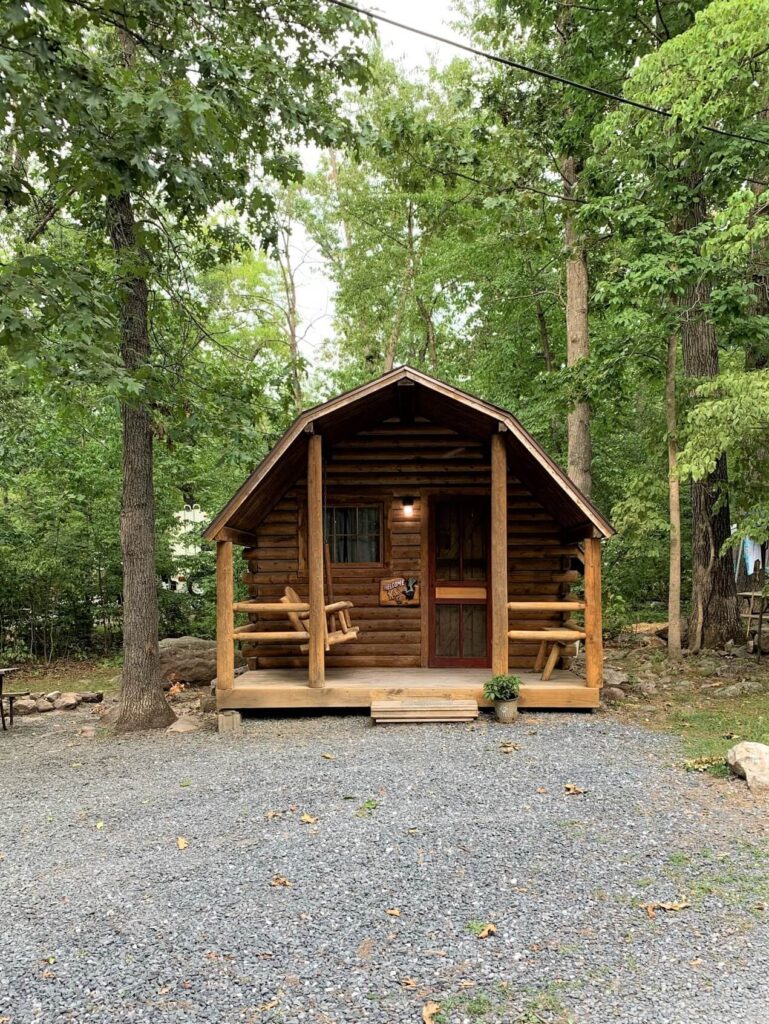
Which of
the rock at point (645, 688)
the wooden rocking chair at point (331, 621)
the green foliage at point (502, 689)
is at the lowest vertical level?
the rock at point (645, 688)

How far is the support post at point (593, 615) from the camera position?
7254 mm

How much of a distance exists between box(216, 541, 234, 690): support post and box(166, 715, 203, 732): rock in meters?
0.56

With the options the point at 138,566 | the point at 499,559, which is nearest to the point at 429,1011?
the point at 499,559

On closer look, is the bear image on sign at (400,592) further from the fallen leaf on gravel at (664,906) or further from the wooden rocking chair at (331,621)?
the fallen leaf on gravel at (664,906)

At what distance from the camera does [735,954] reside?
9.43 feet

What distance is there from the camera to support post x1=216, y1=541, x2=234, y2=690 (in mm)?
7227

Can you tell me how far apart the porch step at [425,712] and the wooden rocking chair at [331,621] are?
915mm

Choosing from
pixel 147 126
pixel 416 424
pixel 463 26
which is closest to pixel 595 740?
pixel 416 424

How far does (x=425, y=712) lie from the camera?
276 inches

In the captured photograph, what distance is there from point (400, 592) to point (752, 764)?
15.1ft

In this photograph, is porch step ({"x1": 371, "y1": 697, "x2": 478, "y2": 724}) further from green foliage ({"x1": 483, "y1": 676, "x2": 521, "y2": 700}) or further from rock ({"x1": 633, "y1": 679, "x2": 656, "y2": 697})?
rock ({"x1": 633, "y1": 679, "x2": 656, "y2": 697})

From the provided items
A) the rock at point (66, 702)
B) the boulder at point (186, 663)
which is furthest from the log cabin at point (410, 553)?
the rock at point (66, 702)

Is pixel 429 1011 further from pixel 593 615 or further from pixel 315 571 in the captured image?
pixel 593 615

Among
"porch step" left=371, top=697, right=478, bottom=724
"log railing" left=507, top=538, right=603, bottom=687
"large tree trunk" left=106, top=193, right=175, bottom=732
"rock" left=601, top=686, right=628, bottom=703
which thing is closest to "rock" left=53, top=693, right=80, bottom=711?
"large tree trunk" left=106, top=193, right=175, bottom=732
